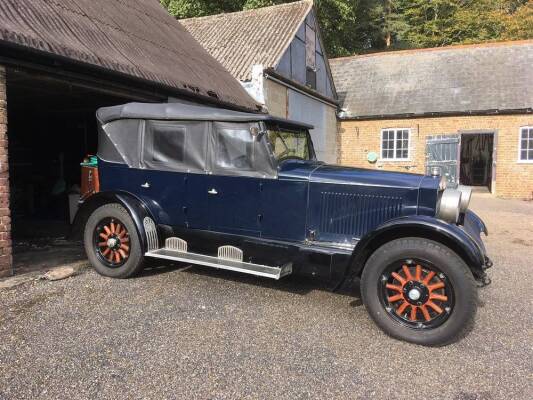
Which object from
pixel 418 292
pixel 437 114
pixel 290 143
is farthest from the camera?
pixel 437 114

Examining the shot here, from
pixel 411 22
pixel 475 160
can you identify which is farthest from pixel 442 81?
pixel 411 22

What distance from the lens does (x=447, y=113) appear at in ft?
55.6

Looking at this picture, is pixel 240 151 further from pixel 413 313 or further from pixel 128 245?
pixel 413 313

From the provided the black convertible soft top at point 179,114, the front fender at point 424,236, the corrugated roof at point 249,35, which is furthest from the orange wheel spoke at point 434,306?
the corrugated roof at point 249,35

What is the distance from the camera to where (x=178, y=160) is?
15.9 feet

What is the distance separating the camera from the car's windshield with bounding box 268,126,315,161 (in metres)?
4.49

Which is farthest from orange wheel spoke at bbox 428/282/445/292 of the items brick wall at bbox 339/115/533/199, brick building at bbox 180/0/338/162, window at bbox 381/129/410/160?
window at bbox 381/129/410/160

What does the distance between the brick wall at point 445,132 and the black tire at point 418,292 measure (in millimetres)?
14935

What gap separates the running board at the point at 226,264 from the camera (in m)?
4.09

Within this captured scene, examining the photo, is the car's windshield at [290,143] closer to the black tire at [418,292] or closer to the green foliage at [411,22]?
the black tire at [418,292]

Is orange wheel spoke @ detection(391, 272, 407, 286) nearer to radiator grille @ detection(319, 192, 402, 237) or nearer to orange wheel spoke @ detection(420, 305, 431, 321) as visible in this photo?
orange wheel spoke @ detection(420, 305, 431, 321)

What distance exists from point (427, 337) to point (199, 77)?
7.14m

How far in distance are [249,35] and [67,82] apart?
1014 centimetres

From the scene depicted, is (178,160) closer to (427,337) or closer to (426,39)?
(427,337)
